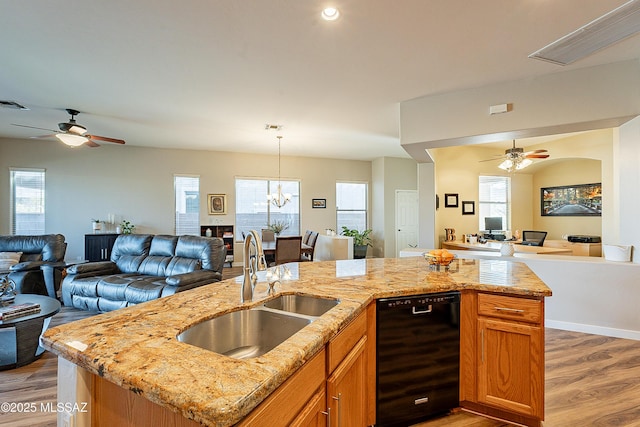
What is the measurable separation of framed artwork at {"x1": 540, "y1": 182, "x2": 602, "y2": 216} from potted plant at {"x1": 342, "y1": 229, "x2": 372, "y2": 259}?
→ 444cm

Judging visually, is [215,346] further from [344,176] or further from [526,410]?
[344,176]

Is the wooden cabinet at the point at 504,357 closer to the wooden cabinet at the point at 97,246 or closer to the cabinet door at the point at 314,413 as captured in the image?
the cabinet door at the point at 314,413

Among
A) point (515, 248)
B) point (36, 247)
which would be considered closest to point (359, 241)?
point (515, 248)

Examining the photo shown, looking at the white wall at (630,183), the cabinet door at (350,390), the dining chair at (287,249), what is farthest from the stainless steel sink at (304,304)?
the dining chair at (287,249)

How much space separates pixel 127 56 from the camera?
2.79m

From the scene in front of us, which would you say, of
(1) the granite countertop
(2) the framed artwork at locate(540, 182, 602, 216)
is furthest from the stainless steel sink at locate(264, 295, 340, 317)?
(2) the framed artwork at locate(540, 182, 602, 216)

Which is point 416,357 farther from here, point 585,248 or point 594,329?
point 585,248

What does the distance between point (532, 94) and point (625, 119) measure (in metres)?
0.88

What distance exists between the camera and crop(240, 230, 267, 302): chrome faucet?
152cm

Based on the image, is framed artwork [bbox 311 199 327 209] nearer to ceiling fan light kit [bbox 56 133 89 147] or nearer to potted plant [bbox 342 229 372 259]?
potted plant [bbox 342 229 372 259]

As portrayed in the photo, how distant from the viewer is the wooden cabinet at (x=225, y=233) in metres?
7.25

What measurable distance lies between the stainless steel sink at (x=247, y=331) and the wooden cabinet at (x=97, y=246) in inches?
240

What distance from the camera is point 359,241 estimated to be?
26.5 ft

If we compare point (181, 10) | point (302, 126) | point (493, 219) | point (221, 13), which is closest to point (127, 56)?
point (181, 10)
